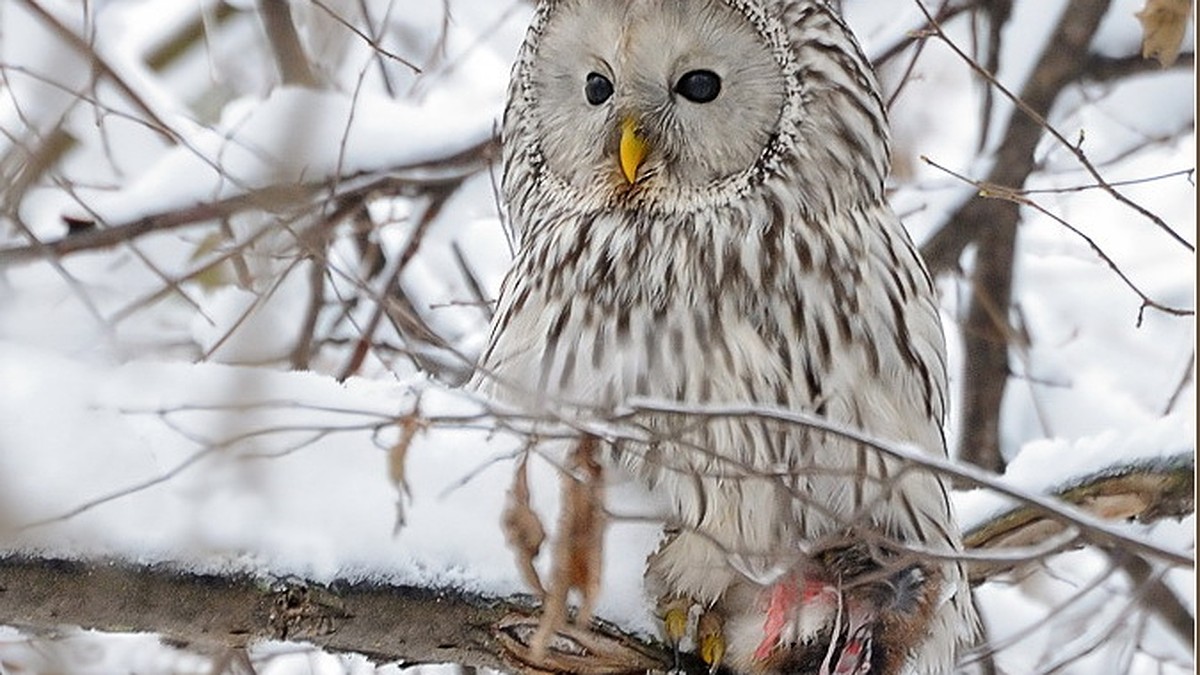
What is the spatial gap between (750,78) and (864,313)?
0.45 m

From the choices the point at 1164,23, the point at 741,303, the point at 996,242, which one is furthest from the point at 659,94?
the point at 996,242

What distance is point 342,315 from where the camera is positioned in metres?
4.03

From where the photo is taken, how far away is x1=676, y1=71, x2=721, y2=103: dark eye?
3020 mm

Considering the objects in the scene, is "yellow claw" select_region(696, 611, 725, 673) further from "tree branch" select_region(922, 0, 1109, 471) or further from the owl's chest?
"tree branch" select_region(922, 0, 1109, 471)

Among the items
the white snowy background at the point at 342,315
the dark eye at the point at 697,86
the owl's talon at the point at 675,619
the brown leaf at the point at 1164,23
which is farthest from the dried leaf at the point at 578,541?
the brown leaf at the point at 1164,23

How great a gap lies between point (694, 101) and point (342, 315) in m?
1.27

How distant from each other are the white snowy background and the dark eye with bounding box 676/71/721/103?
519 millimetres

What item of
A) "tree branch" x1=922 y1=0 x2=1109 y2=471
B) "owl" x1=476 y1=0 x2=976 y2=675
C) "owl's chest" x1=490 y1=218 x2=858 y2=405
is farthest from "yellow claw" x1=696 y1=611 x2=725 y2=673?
"tree branch" x1=922 y1=0 x2=1109 y2=471

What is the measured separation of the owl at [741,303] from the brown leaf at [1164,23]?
508 millimetres

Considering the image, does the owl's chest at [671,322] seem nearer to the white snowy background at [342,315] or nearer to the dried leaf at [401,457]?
the white snowy background at [342,315]

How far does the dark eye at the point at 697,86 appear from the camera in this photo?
302 cm

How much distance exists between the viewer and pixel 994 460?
4.10 meters

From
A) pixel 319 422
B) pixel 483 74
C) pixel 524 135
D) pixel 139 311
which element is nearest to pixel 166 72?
pixel 483 74

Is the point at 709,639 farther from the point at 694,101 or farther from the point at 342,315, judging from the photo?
the point at 342,315
